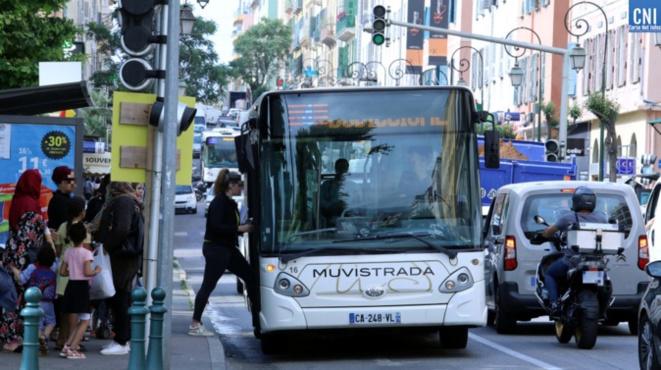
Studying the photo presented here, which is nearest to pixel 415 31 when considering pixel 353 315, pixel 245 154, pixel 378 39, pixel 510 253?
pixel 378 39

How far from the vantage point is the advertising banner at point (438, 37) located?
3130 inches

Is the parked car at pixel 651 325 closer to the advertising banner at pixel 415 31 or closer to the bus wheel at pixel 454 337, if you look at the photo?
the bus wheel at pixel 454 337

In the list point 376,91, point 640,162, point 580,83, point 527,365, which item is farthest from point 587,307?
point 580,83

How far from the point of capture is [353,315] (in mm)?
16500

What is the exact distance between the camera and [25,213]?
15.9 meters

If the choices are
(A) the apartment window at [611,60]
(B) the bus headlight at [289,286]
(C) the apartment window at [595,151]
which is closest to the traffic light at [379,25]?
(B) the bus headlight at [289,286]

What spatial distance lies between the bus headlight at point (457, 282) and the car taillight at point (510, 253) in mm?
3012

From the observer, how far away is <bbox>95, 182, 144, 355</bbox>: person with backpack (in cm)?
1612

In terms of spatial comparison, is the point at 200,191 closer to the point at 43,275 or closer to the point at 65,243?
the point at 65,243

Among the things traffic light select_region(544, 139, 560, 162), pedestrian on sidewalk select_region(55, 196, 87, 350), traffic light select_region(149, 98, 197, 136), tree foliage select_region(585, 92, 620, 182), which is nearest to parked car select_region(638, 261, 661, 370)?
traffic light select_region(149, 98, 197, 136)

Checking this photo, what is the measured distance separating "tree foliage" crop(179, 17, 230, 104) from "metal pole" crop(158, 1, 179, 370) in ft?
321

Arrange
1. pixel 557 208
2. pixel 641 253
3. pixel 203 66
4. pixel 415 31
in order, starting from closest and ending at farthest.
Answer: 1. pixel 641 253
2. pixel 557 208
3. pixel 415 31
4. pixel 203 66

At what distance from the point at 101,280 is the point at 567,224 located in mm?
4868

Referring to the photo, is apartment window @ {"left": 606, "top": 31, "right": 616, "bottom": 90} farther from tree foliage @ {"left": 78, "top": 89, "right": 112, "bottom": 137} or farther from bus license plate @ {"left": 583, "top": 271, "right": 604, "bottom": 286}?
bus license plate @ {"left": 583, "top": 271, "right": 604, "bottom": 286}
